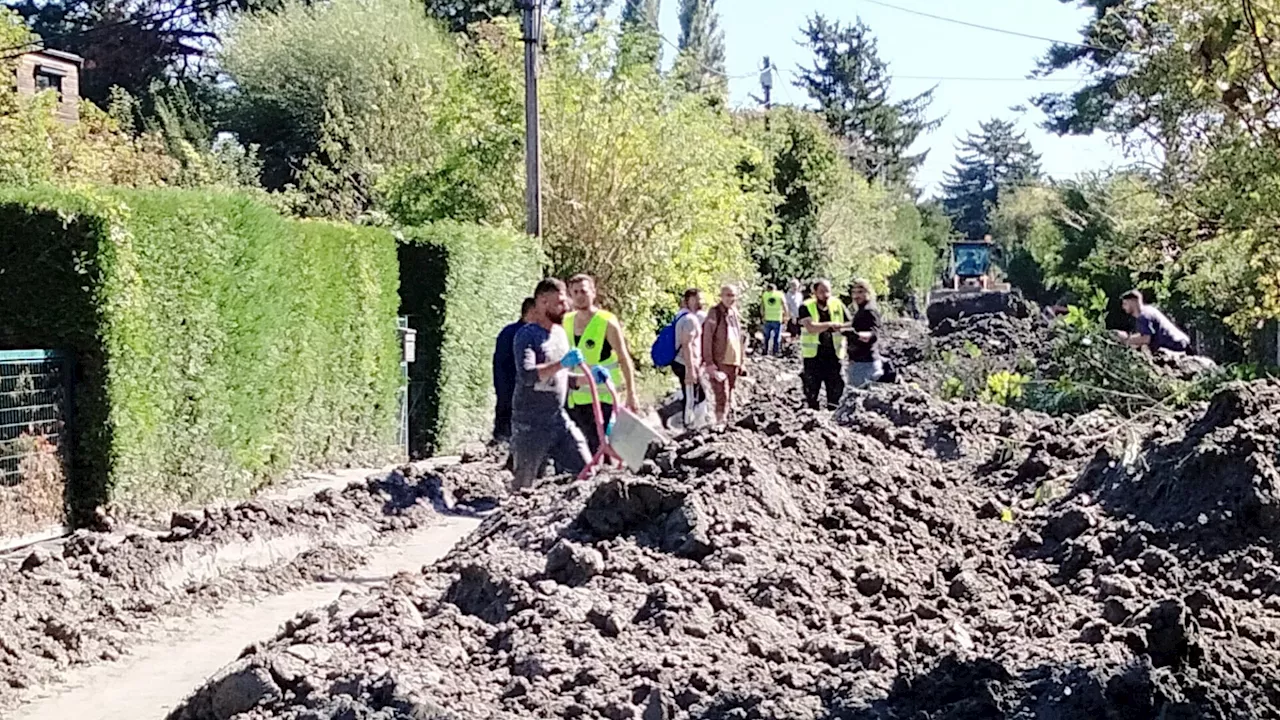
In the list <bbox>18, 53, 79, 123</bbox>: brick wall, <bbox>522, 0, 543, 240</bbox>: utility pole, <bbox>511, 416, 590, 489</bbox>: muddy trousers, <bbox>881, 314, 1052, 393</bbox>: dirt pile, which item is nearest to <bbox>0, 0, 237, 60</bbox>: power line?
<bbox>18, 53, 79, 123</bbox>: brick wall

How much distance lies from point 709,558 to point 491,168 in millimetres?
17448

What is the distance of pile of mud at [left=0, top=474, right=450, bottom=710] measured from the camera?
326 inches

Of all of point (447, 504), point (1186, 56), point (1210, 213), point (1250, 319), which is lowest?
point (447, 504)

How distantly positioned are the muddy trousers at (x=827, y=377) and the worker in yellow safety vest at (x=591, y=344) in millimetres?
4928

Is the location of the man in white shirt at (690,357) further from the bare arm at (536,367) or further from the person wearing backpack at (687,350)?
the bare arm at (536,367)

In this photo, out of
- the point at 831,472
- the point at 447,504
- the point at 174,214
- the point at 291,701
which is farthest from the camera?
the point at 447,504

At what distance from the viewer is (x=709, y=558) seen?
786 cm

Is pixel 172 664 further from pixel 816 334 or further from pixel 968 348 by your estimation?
pixel 968 348

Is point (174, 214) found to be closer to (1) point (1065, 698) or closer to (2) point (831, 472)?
(2) point (831, 472)

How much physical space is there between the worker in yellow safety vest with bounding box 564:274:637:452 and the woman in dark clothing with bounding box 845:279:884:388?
15.2 feet

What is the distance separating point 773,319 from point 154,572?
2564cm

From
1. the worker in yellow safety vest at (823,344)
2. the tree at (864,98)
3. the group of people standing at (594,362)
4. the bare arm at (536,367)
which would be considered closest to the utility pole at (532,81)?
the group of people standing at (594,362)

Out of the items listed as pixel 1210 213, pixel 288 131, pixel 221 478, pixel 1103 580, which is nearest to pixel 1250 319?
pixel 1210 213

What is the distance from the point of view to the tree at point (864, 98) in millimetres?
81625
